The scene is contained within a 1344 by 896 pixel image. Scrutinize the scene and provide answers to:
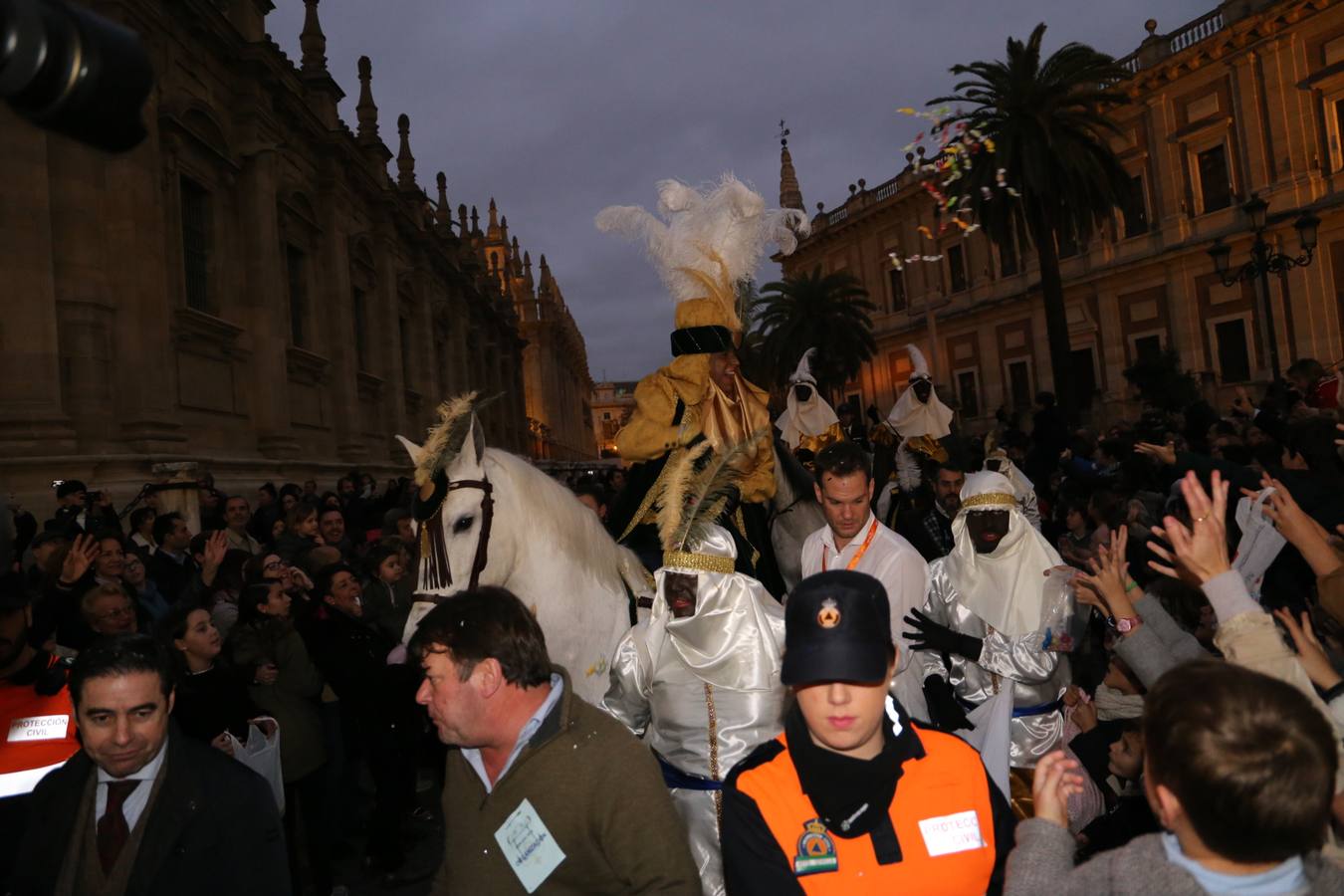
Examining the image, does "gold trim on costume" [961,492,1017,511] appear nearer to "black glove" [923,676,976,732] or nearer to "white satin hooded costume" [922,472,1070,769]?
"white satin hooded costume" [922,472,1070,769]

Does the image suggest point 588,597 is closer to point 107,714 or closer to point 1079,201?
point 107,714

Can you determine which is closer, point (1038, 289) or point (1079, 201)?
point (1079, 201)

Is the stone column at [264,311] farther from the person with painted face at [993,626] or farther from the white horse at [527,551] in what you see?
the person with painted face at [993,626]

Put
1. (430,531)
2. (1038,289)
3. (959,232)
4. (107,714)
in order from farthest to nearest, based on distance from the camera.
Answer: (959,232) < (1038,289) < (430,531) < (107,714)

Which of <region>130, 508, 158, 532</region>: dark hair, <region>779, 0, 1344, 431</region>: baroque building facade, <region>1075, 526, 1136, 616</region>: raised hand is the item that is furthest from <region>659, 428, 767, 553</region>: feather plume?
<region>779, 0, 1344, 431</region>: baroque building facade

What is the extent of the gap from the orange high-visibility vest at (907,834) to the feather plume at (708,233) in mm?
4185

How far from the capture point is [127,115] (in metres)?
1.95

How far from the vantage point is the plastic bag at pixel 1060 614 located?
4.54m

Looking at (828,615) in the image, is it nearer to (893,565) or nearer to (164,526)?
(893,565)

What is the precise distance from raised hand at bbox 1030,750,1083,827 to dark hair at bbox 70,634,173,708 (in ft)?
9.26

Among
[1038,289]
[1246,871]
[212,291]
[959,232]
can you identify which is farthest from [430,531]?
[959,232]

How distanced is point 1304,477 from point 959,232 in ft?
136

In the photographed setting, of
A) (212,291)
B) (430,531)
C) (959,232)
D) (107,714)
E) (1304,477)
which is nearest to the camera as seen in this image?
(107,714)

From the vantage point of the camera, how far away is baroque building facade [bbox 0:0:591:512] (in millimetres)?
11398
